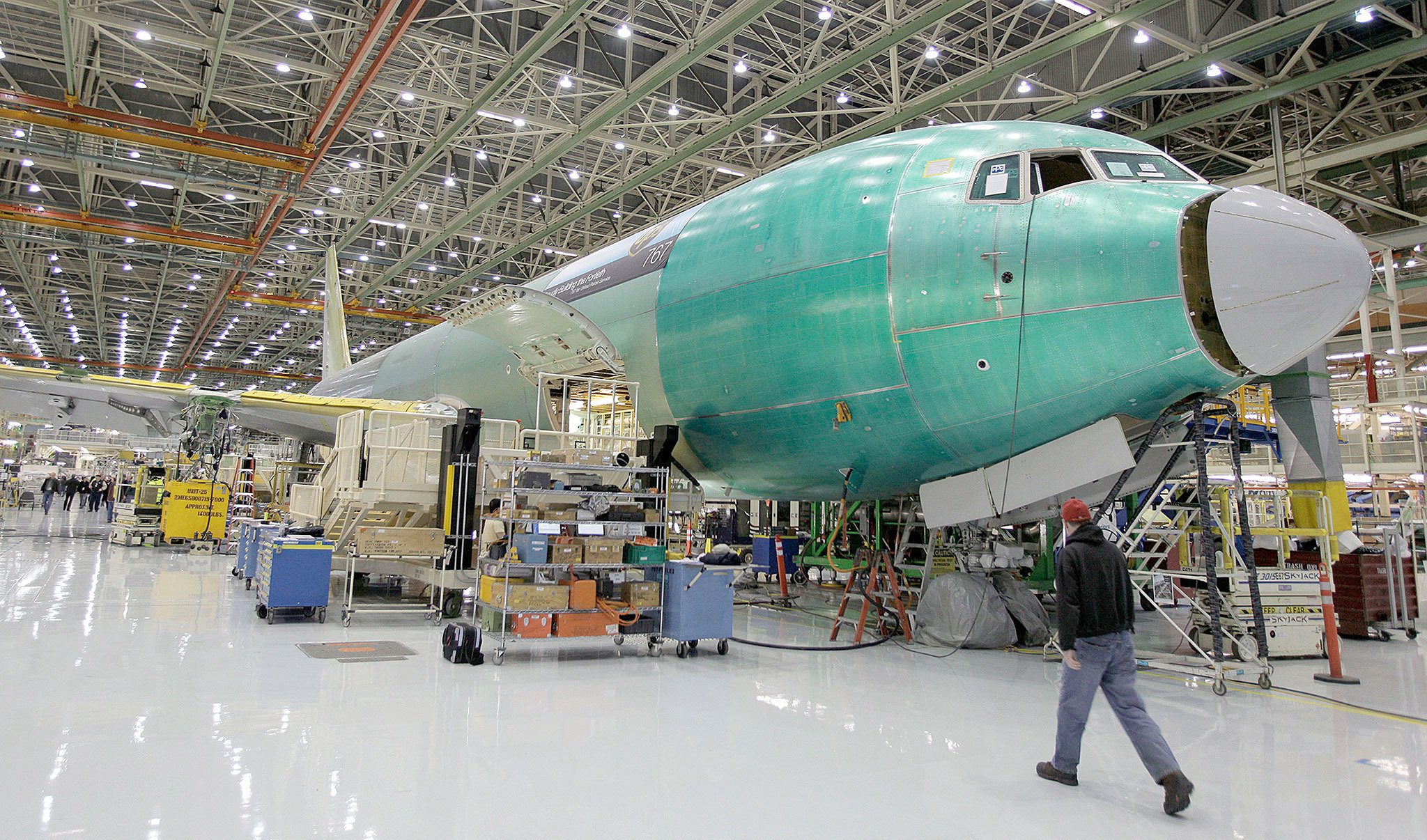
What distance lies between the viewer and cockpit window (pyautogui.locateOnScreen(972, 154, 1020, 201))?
7.37 m

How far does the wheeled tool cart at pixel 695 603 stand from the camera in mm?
8516

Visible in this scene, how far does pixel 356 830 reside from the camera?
363 cm

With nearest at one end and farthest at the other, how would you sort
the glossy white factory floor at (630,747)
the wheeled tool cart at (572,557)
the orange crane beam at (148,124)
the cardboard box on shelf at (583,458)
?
the glossy white factory floor at (630,747)
the wheeled tool cart at (572,557)
the cardboard box on shelf at (583,458)
the orange crane beam at (148,124)

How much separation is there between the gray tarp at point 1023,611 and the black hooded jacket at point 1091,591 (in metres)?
5.36

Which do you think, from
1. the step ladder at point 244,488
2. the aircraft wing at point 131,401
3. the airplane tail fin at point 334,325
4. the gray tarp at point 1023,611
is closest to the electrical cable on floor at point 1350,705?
the gray tarp at point 1023,611

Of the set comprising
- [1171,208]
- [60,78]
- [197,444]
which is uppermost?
[60,78]

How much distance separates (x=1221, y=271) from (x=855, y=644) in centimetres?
526

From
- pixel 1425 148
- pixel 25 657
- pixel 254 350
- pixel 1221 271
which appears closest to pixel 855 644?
pixel 1221 271

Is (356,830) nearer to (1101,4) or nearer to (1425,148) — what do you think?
(1101,4)

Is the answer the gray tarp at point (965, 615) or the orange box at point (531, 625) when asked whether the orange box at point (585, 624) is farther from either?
the gray tarp at point (965, 615)

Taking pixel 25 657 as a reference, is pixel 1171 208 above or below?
above

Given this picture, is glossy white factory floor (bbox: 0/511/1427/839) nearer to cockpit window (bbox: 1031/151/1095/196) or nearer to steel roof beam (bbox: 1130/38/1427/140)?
cockpit window (bbox: 1031/151/1095/196)

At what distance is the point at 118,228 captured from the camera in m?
25.0

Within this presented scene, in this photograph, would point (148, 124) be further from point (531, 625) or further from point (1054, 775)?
point (1054, 775)
